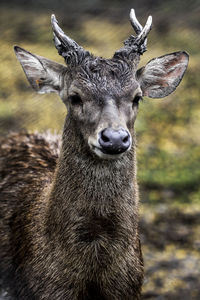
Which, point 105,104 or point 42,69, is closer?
point 105,104

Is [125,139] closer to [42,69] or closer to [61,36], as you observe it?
[61,36]

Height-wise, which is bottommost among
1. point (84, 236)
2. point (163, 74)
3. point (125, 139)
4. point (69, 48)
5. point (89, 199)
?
point (84, 236)

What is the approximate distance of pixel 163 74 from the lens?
520 cm

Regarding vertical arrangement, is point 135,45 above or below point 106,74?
above

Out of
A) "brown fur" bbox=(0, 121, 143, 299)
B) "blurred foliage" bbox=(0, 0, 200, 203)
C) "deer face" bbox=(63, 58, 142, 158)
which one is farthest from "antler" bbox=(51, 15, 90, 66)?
"blurred foliage" bbox=(0, 0, 200, 203)

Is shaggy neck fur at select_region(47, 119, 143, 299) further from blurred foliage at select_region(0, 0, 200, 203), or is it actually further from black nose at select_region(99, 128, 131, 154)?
blurred foliage at select_region(0, 0, 200, 203)

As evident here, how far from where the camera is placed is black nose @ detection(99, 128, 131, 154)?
3973 millimetres

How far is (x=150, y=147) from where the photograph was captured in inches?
362

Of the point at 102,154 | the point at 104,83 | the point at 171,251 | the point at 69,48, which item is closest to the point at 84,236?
the point at 102,154

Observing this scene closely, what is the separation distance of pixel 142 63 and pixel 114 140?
737 centimetres

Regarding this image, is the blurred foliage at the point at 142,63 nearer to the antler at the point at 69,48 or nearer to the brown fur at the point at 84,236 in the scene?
the brown fur at the point at 84,236

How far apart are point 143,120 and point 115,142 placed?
19.7 feet

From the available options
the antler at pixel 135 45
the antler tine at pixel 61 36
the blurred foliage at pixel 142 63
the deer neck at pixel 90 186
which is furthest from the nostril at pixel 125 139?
the blurred foliage at pixel 142 63

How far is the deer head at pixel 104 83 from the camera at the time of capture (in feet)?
13.5
